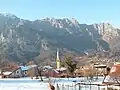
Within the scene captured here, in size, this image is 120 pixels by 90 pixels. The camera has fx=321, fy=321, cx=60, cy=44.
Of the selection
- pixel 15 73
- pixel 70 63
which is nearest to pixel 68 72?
pixel 70 63

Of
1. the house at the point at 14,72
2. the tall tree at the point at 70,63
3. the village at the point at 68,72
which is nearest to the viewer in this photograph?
the village at the point at 68,72

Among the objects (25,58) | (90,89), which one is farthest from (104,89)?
(25,58)

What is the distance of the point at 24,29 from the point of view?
633ft

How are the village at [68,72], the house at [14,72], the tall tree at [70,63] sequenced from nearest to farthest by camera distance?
the village at [68,72] < the tall tree at [70,63] < the house at [14,72]

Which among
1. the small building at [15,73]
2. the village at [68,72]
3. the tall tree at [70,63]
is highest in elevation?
the tall tree at [70,63]

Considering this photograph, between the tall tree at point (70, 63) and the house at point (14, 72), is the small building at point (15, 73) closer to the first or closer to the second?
the house at point (14, 72)

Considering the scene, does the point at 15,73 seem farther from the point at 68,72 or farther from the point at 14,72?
the point at 68,72

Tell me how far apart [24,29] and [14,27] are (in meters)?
9.50

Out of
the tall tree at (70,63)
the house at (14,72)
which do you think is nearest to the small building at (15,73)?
the house at (14,72)

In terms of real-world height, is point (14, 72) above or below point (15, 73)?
above

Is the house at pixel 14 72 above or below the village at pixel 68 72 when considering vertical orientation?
below

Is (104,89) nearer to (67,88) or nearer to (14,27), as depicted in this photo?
(67,88)

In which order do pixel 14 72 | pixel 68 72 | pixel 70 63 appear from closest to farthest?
pixel 70 63 → pixel 68 72 → pixel 14 72

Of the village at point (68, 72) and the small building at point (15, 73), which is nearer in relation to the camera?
the village at point (68, 72)
